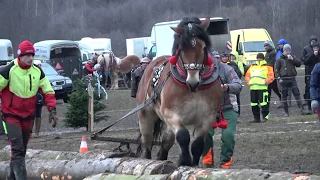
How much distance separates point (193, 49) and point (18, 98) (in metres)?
2.36

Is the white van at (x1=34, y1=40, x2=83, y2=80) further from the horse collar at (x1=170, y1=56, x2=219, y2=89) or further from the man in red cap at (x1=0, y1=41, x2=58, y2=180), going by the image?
the horse collar at (x1=170, y1=56, x2=219, y2=89)

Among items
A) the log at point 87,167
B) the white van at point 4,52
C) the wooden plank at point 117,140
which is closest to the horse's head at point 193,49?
the log at point 87,167

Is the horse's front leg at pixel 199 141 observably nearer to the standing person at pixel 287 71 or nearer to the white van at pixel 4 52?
the standing person at pixel 287 71

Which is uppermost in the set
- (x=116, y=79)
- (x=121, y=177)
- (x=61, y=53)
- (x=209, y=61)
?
(x=209, y=61)

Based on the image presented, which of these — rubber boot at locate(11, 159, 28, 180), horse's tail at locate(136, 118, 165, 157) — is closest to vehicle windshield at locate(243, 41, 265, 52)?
horse's tail at locate(136, 118, 165, 157)

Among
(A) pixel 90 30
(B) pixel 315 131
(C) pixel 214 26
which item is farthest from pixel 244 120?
(A) pixel 90 30

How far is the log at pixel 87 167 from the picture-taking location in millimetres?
8430

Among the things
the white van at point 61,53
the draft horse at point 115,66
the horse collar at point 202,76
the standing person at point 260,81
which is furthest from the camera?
the white van at point 61,53

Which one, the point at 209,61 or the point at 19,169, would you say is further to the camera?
the point at 19,169

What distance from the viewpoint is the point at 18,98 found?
924 cm

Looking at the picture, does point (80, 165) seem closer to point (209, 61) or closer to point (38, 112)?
point (209, 61)

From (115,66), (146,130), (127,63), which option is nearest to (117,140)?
(146,130)

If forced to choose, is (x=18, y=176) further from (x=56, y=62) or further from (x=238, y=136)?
(x=56, y=62)

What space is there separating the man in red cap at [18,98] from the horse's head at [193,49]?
6.44 feet
